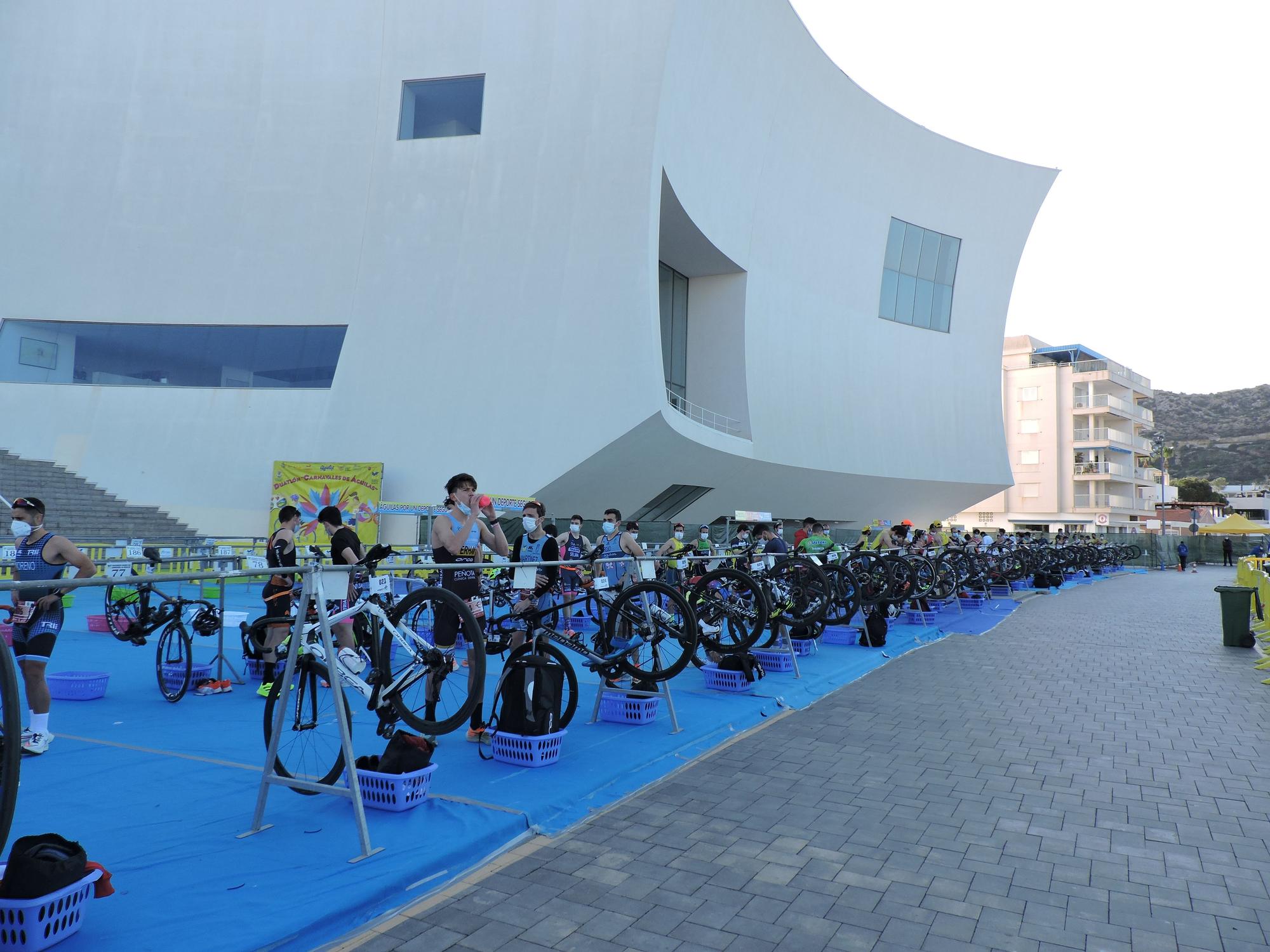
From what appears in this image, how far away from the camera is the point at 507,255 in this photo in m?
22.5

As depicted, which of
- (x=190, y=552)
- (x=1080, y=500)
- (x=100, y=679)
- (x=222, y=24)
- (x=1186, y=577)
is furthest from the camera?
(x=1080, y=500)

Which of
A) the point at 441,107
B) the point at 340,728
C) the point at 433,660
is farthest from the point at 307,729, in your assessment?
the point at 441,107

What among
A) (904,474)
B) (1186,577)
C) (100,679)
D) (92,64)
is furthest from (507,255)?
(1186,577)

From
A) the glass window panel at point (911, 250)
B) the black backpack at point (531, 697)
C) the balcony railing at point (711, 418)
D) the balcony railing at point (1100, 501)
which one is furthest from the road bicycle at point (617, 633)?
the balcony railing at point (1100, 501)

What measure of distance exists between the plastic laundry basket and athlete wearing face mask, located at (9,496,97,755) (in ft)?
9.23

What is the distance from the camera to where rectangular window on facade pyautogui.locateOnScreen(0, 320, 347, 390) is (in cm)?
2330

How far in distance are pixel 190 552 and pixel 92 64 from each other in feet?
50.9

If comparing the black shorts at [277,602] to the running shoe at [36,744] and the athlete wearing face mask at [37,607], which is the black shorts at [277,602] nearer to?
the athlete wearing face mask at [37,607]

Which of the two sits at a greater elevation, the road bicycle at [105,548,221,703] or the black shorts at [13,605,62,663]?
the black shorts at [13,605,62,663]

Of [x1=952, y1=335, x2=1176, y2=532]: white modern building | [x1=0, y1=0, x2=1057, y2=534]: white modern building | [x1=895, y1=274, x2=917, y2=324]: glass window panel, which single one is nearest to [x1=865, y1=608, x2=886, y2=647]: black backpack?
[x1=0, y1=0, x2=1057, y2=534]: white modern building

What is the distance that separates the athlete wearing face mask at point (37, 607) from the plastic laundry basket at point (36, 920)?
2.81 meters

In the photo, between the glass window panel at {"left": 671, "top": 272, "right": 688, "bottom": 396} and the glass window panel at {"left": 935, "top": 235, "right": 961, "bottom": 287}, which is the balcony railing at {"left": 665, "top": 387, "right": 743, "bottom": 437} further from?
the glass window panel at {"left": 935, "top": 235, "right": 961, "bottom": 287}

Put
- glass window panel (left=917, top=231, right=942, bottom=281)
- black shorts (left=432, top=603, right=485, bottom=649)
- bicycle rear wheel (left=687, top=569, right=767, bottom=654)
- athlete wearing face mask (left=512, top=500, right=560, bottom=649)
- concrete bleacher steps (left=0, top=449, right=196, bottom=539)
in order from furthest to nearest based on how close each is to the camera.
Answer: glass window panel (left=917, top=231, right=942, bottom=281)
concrete bleacher steps (left=0, top=449, right=196, bottom=539)
bicycle rear wheel (left=687, top=569, right=767, bottom=654)
athlete wearing face mask (left=512, top=500, right=560, bottom=649)
black shorts (left=432, top=603, right=485, bottom=649)

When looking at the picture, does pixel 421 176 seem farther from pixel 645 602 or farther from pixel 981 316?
pixel 981 316
